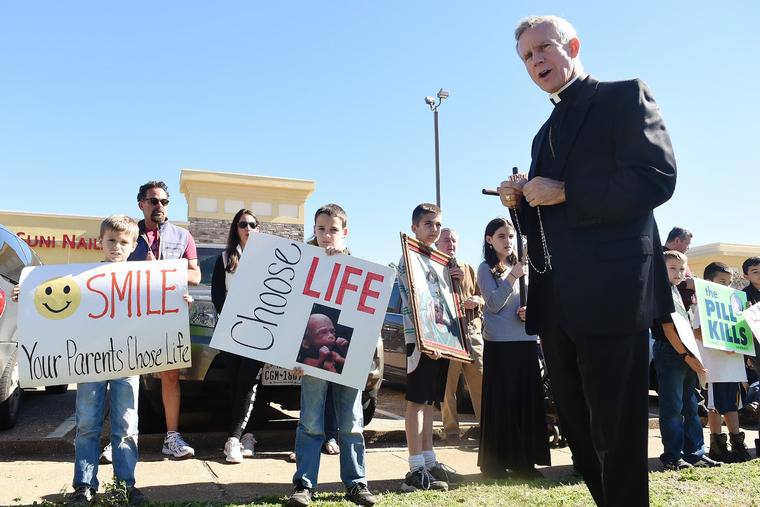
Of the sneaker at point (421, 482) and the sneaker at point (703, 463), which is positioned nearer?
the sneaker at point (421, 482)

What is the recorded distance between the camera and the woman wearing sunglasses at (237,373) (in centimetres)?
448

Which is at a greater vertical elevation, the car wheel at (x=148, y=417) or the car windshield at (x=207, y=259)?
the car windshield at (x=207, y=259)

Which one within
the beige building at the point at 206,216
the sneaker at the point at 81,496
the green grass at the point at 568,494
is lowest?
the green grass at the point at 568,494

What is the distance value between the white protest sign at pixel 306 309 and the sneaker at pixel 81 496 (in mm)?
1026

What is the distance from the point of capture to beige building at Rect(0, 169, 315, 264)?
21734 mm

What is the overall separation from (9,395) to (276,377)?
2.14m

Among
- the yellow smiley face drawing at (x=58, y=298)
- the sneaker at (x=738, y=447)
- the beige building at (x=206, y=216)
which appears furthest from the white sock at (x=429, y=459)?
the beige building at (x=206, y=216)

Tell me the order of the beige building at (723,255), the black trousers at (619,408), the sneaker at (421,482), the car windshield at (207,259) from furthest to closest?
the beige building at (723,255)
the car windshield at (207,259)
the sneaker at (421,482)
the black trousers at (619,408)

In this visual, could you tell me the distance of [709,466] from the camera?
4770mm

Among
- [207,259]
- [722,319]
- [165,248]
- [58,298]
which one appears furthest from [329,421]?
[722,319]

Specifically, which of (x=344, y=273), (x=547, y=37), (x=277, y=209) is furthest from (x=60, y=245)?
(x=547, y=37)

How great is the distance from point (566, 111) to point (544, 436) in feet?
8.98

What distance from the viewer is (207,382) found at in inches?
183

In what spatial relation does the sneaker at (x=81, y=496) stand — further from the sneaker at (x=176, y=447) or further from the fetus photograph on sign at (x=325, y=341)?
the fetus photograph on sign at (x=325, y=341)
